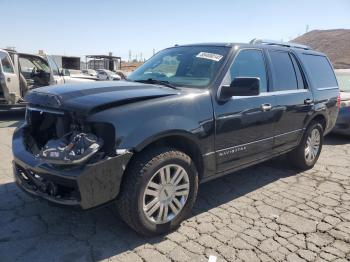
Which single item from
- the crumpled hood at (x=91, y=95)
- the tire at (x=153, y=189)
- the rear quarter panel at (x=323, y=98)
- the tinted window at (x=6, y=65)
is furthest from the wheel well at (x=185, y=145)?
the tinted window at (x=6, y=65)

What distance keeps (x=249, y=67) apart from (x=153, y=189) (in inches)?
79.3

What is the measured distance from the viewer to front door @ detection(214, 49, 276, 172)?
12.3 feet

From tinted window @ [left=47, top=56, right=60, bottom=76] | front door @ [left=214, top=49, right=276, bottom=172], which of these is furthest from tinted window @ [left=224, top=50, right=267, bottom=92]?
tinted window @ [left=47, top=56, right=60, bottom=76]

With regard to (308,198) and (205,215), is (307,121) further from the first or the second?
(205,215)

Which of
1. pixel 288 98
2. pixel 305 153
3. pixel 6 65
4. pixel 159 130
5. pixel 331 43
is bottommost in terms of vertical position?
pixel 305 153

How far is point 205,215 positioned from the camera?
151 inches

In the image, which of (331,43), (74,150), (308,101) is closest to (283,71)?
(308,101)

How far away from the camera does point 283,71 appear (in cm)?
480

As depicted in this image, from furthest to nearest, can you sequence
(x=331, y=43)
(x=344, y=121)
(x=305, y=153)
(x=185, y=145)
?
(x=331, y=43), (x=344, y=121), (x=305, y=153), (x=185, y=145)

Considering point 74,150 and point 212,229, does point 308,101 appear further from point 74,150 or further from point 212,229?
point 74,150

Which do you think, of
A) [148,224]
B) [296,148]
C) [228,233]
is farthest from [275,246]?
[296,148]

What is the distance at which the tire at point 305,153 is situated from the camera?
5.41 m

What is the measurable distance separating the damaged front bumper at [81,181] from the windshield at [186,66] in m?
1.41

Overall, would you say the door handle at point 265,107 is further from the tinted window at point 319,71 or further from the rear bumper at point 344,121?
the rear bumper at point 344,121
